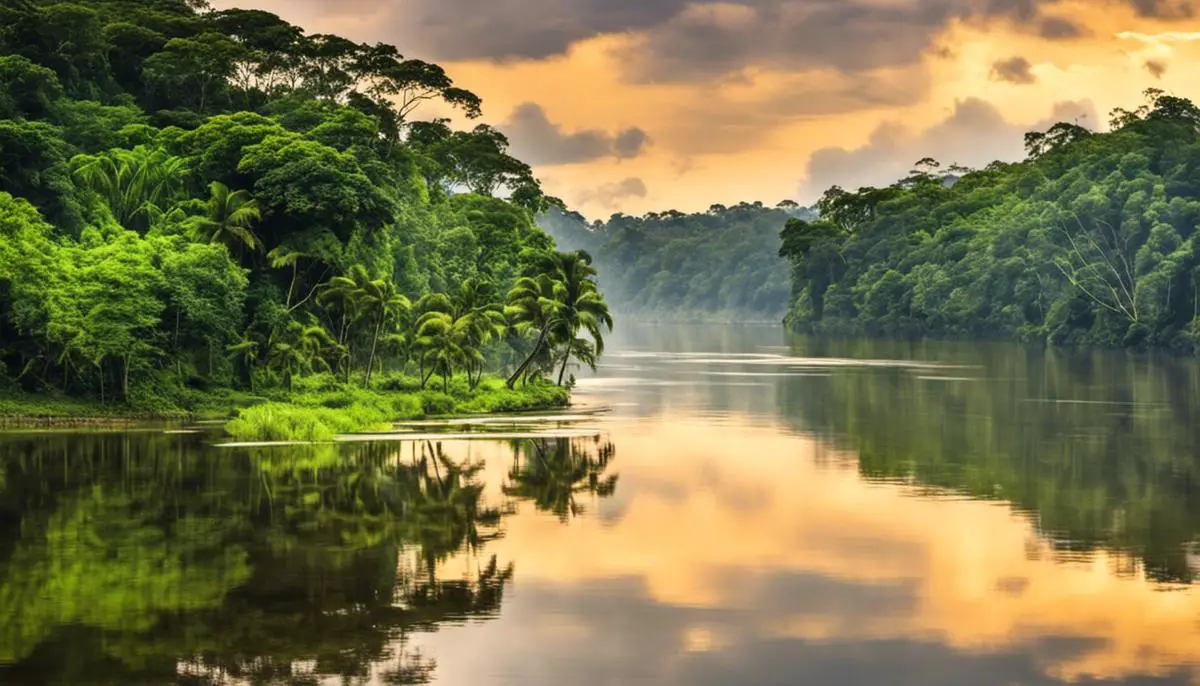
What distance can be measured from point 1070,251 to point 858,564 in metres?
118

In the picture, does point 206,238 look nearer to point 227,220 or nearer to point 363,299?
point 227,220

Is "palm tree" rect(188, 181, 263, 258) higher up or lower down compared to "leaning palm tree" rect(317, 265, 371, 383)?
higher up

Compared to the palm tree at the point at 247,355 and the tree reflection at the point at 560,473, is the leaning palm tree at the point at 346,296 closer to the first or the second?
the palm tree at the point at 247,355

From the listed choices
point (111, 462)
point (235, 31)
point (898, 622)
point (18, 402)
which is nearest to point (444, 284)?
point (235, 31)

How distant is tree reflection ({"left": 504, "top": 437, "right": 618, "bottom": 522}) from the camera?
119ft

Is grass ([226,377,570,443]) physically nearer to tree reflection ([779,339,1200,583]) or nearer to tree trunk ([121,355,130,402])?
tree trunk ([121,355,130,402])

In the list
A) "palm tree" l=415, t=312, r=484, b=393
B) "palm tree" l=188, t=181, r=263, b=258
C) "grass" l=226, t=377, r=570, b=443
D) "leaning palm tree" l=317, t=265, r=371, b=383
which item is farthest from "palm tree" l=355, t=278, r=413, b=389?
"palm tree" l=188, t=181, r=263, b=258

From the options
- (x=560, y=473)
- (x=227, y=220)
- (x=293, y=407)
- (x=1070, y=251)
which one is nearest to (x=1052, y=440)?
(x=560, y=473)

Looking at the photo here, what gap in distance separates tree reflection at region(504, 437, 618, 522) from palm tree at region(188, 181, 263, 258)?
2020 centimetres

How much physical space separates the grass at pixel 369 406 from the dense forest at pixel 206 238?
147cm

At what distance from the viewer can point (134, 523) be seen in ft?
105

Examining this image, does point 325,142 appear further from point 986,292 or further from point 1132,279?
point 986,292

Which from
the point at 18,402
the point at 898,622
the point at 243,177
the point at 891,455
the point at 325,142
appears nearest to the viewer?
the point at 898,622

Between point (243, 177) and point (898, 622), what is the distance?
1989 inches
